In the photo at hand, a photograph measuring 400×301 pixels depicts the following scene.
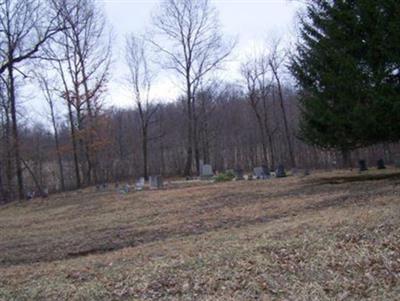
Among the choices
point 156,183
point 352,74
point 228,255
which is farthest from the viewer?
point 156,183

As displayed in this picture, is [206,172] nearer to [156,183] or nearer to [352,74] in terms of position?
[156,183]

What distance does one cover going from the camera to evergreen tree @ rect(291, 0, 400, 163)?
1377 cm

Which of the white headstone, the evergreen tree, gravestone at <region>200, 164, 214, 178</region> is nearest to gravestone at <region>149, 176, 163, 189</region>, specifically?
gravestone at <region>200, 164, 214, 178</region>

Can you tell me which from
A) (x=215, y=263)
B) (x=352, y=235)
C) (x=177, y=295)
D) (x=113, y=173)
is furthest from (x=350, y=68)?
(x=113, y=173)

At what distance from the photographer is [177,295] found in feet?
19.7

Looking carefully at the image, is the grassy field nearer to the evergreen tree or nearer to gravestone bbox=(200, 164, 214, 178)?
the evergreen tree

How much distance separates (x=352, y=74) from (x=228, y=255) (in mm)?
8994

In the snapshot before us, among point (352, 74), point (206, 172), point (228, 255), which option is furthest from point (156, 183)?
point (228, 255)

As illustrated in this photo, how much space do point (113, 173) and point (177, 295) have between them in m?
51.5

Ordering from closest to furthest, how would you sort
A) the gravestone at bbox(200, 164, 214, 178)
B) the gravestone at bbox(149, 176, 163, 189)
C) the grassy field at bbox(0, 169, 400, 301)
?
the grassy field at bbox(0, 169, 400, 301), the gravestone at bbox(149, 176, 163, 189), the gravestone at bbox(200, 164, 214, 178)

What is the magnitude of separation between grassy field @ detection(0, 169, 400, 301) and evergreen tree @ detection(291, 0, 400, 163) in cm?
203

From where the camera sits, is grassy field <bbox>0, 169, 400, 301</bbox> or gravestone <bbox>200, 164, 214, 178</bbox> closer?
grassy field <bbox>0, 169, 400, 301</bbox>

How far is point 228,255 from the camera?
7168 millimetres

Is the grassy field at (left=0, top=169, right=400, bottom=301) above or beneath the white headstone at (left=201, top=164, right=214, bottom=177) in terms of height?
beneath
